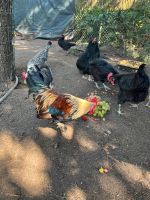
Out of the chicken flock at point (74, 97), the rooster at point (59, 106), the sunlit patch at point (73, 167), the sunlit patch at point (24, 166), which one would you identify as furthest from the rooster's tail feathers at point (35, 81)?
the sunlit patch at point (73, 167)

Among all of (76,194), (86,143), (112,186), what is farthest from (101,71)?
(76,194)

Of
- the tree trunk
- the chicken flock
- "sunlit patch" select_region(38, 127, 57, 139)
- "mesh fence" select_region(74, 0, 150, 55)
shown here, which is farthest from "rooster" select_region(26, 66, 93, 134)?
"mesh fence" select_region(74, 0, 150, 55)

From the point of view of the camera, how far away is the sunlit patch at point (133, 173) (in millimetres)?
5793

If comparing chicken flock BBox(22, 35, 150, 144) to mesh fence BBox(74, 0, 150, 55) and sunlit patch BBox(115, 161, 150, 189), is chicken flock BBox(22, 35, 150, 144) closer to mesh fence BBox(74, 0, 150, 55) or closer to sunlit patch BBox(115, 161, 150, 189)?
sunlit patch BBox(115, 161, 150, 189)

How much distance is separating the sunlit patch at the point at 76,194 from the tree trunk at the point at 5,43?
174 inches

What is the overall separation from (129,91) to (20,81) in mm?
3737

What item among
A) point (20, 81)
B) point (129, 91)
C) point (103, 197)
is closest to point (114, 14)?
point (20, 81)

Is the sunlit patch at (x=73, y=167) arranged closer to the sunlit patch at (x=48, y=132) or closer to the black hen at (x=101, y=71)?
the sunlit patch at (x=48, y=132)

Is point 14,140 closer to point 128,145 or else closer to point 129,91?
point 128,145

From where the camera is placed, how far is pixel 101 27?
46.8 feet

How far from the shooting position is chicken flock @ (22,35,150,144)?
6.36m

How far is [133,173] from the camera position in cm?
596

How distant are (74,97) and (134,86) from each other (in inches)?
70.5

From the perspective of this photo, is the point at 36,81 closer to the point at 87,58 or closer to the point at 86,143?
the point at 86,143
